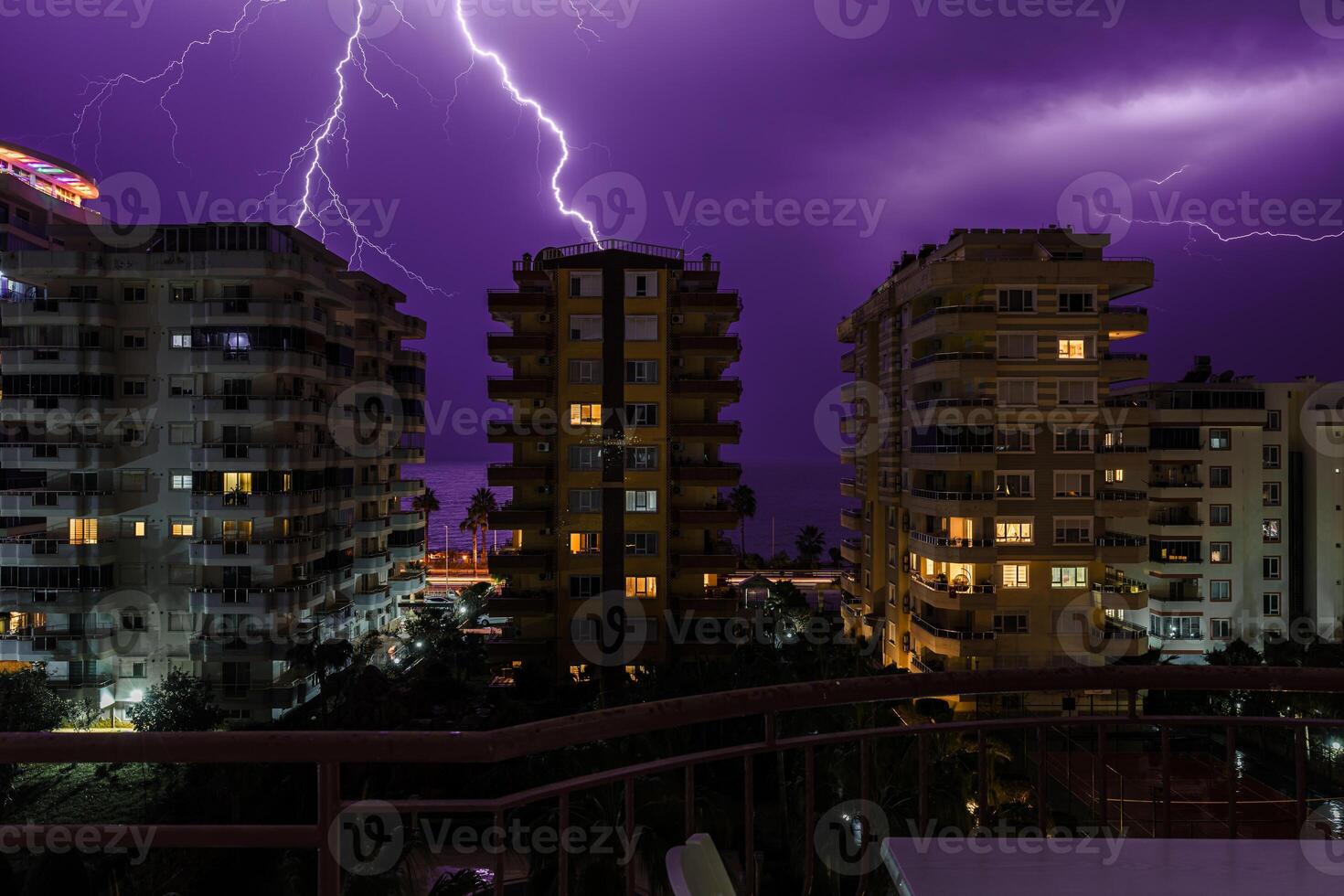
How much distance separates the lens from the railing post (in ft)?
6.76

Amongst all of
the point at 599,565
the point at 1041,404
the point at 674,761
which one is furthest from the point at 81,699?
the point at 1041,404

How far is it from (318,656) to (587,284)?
17.2 m

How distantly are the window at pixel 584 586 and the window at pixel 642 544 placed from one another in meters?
1.59

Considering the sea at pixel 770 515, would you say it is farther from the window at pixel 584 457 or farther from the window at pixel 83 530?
the window at pixel 584 457

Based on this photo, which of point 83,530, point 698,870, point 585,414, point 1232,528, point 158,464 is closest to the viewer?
point 698,870

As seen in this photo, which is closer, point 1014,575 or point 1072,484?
point 1072,484

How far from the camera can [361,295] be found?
35.1m

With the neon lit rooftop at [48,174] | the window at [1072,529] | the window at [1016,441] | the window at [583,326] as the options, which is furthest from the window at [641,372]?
the neon lit rooftop at [48,174]

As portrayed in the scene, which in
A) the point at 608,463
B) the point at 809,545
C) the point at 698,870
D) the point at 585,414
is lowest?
the point at 809,545

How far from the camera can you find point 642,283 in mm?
27422

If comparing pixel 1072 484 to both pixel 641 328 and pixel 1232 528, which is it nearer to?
pixel 1232 528

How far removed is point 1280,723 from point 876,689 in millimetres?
1764

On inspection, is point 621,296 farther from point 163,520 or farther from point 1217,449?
point 1217,449

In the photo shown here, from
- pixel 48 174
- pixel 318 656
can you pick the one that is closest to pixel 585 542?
pixel 318 656
